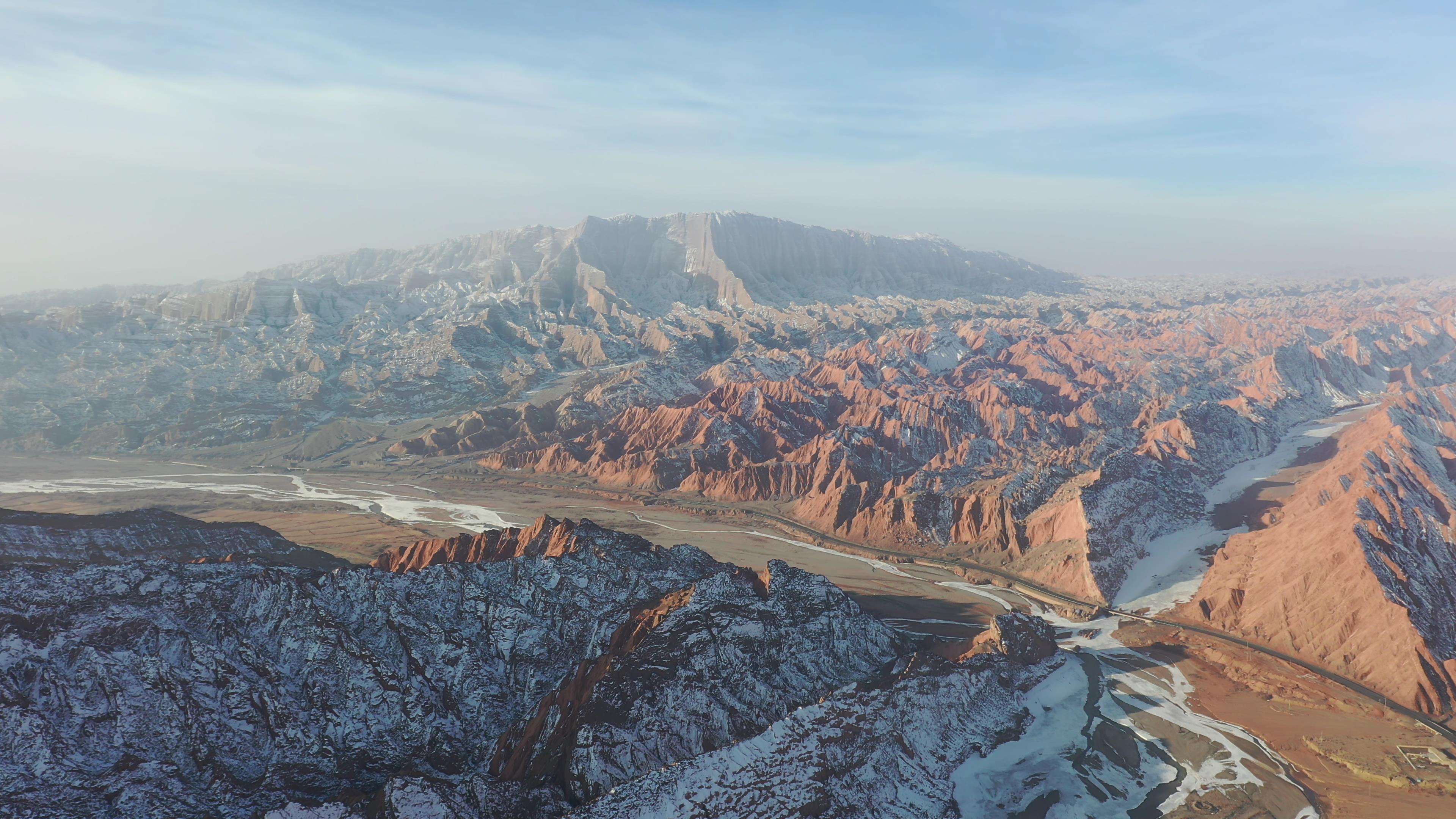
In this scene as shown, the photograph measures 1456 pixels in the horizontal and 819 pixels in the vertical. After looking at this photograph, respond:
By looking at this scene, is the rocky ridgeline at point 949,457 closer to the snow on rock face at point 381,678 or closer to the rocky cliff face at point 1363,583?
the rocky cliff face at point 1363,583

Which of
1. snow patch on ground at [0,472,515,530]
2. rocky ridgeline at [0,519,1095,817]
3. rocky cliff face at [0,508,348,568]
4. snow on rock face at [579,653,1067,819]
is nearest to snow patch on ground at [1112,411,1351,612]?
rocky ridgeline at [0,519,1095,817]

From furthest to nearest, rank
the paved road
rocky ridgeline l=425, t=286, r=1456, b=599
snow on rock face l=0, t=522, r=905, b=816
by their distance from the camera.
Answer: rocky ridgeline l=425, t=286, r=1456, b=599
the paved road
snow on rock face l=0, t=522, r=905, b=816

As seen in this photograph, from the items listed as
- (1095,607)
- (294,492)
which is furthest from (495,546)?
(294,492)

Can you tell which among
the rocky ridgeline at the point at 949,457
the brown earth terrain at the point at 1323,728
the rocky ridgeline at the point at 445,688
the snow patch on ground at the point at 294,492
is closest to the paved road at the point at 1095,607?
the brown earth terrain at the point at 1323,728

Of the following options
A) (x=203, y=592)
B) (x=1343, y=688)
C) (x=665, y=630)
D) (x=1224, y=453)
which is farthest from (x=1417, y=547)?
(x=203, y=592)

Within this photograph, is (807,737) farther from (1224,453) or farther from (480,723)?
(1224,453)

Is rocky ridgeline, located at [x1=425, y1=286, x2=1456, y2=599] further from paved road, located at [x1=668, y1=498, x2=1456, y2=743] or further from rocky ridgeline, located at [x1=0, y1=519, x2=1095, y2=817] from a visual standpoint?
rocky ridgeline, located at [x1=0, y1=519, x2=1095, y2=817]

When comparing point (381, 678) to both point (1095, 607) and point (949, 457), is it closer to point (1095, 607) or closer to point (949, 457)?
point (1095, 607)
